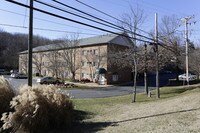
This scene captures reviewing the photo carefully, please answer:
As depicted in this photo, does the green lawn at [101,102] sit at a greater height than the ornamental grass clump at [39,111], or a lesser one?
lesser

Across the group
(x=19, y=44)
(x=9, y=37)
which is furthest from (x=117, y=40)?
(x=9, y=37)

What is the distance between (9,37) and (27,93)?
12729cm

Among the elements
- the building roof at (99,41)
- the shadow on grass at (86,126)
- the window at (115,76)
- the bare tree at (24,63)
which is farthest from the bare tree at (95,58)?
the shadow on grass at (86,126)

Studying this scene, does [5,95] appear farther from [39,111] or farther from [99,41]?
[99,41]

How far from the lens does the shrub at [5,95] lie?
1221 cm

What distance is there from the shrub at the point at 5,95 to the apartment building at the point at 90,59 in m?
40.0

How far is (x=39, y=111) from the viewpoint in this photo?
35.2 ft

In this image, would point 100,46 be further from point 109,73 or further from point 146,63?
point 146,63

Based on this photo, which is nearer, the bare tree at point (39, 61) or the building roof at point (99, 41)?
the building roof at point (99, 41)

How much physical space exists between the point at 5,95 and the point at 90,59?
160ft

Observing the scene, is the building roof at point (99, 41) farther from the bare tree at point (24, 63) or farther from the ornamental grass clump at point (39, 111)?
the ornamental grass clump at point (39, 111)

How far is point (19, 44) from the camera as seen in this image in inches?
4877

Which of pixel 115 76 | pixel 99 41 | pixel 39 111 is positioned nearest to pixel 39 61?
pixel 99 41

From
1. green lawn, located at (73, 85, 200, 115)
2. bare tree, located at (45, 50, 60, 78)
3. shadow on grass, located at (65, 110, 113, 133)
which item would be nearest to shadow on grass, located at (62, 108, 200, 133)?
shadow on grass, located at (65, 110, 113, 133)
